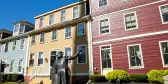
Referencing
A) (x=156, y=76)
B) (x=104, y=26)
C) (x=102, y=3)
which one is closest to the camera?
(x=156, y=76)

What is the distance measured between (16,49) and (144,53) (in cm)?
2198

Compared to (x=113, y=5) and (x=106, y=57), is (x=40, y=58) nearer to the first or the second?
(x=106, y=57)

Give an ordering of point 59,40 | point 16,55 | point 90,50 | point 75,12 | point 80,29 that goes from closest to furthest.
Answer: point 90,50
point 80,29
point 59,40
point 75,12
point 16,55

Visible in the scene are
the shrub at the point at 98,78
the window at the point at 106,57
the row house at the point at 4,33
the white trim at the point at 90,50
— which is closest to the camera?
the shrub at the point at 98,78

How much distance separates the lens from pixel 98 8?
712 inches

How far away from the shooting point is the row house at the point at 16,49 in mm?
24672

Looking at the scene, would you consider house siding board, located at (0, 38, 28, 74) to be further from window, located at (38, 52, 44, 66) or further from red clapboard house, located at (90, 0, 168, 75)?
red clapboard house, located at (90, 0, 168, 75)

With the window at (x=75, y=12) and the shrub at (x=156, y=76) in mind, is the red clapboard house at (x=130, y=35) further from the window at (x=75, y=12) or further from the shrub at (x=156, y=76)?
the window at (x=75, y=12)

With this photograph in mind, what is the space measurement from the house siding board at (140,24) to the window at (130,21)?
0.34 m

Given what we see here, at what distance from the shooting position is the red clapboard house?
13.4m

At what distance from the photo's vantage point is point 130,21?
15438mm

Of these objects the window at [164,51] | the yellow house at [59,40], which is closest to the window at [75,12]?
the yellow house at [59,40]

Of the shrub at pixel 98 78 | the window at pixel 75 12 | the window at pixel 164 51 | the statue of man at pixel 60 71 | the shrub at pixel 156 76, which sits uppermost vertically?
the window at pixel 75 12

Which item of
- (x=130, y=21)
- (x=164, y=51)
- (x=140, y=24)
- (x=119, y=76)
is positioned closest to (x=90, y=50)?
(x=119, y=76)
